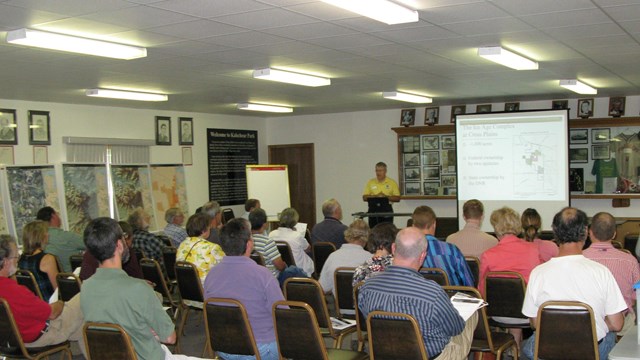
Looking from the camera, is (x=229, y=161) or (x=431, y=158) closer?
(x=431, y=158)

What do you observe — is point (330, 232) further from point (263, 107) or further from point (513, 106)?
point (513, 106)

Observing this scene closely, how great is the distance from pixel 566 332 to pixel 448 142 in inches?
354

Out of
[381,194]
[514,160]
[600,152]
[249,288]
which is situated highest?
[600,152]

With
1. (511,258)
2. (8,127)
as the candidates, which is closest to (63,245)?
(8,127)

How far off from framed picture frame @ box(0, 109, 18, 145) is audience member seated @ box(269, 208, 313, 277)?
4370mm

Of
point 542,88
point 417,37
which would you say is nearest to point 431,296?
point 417,37

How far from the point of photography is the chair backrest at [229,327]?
369cm

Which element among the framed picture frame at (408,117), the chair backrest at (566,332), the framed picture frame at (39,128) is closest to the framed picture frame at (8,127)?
the framed picture frame at (39,128)

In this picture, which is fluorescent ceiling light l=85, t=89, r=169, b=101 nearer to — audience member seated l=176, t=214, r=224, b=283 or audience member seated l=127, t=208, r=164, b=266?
audience member seated l=127, t=208, r=164, b=266

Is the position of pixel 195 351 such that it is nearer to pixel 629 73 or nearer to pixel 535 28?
pixel 535 28

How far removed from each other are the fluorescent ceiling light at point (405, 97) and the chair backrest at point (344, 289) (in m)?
5.51

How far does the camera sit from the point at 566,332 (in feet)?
11.4

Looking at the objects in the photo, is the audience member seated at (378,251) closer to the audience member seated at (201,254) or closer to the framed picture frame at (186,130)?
the audience member seated at (201,254)

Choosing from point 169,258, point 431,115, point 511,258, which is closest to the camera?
point 511,258
